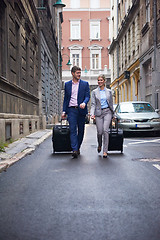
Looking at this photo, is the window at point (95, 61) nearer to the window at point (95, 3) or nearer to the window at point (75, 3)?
the window at point (95, 3)

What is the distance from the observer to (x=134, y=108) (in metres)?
15.8

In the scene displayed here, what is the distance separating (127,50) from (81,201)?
30934 millimetres

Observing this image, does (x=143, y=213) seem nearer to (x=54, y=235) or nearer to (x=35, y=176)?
(x=54, y=235)

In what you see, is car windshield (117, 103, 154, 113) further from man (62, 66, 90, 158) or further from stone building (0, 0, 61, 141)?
man (62, 66, 90, 158)

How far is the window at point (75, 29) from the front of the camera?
57.1 metres

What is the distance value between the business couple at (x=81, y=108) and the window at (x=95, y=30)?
5046cm

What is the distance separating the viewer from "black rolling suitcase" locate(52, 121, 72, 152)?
8453 mm

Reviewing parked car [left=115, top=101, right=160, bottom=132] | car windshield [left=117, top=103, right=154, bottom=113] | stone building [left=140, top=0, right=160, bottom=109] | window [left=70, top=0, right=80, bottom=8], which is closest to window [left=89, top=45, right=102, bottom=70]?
window [left=70, top=0, right=80, bottom=8]

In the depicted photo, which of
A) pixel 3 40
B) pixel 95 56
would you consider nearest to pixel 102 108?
pixel 3 40

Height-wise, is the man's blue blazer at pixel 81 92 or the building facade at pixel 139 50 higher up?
the building facade at pixel 139 50

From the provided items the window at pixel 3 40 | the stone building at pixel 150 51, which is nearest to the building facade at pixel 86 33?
the stone building at pixel 150 51

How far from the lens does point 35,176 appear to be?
19.4ft

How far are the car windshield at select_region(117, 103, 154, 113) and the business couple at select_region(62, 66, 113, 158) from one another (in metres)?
7.46

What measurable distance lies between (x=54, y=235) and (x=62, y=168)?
11.7ft
